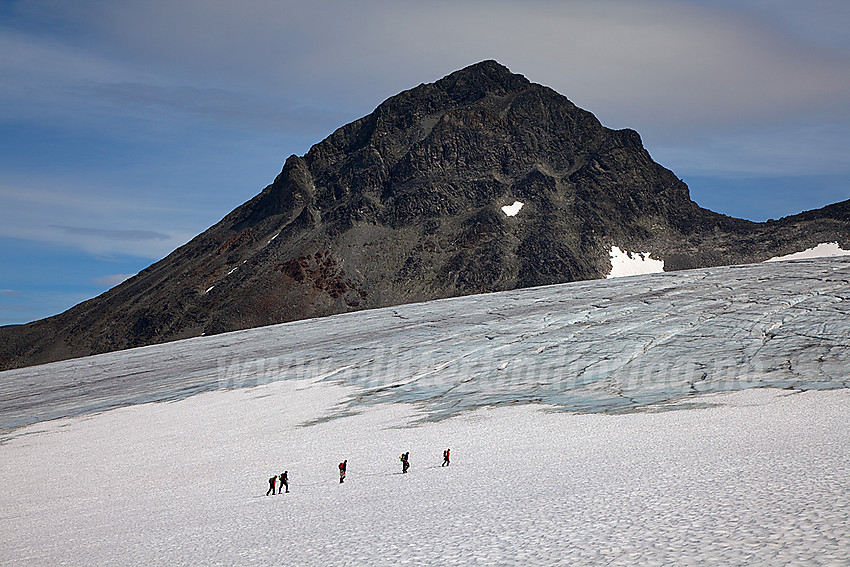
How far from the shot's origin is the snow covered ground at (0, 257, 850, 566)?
9242 millimetres

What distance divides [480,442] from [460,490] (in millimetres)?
3997

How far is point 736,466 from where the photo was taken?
11391 mm

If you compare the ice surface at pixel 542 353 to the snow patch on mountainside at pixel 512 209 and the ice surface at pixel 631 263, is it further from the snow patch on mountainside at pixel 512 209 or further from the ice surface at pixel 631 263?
the snow patch on mountainside at pixel 512 209

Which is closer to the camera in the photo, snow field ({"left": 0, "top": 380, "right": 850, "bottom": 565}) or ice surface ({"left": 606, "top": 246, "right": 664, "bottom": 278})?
snow field ({"left": 0, "top": 380, "right": 850, "bottom": 565})

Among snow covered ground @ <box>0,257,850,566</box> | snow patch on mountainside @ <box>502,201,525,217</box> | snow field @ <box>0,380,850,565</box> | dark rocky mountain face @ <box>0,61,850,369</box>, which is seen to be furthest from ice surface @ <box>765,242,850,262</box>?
snow field @ <box>0,380,850,565</box>

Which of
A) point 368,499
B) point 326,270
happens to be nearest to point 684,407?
point 368,499

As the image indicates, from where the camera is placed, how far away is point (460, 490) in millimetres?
11914

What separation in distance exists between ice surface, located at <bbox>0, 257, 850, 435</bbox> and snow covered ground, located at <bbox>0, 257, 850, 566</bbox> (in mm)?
160

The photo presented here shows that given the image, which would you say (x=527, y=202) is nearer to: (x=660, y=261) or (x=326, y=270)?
(x=660, y=261)

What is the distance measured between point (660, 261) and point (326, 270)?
2441 inches

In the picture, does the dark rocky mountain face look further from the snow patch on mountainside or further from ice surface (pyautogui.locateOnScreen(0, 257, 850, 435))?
ice surface (pyautogui.locateOnScreen(0, 257, 850, 435))

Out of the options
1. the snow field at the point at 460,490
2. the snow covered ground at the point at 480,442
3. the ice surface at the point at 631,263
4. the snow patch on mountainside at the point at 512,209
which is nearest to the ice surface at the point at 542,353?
the snow covered ground at the point at 480,442

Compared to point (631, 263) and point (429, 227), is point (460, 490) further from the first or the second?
point (429, 227)

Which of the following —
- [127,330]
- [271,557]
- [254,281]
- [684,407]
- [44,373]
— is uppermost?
[254,281]
